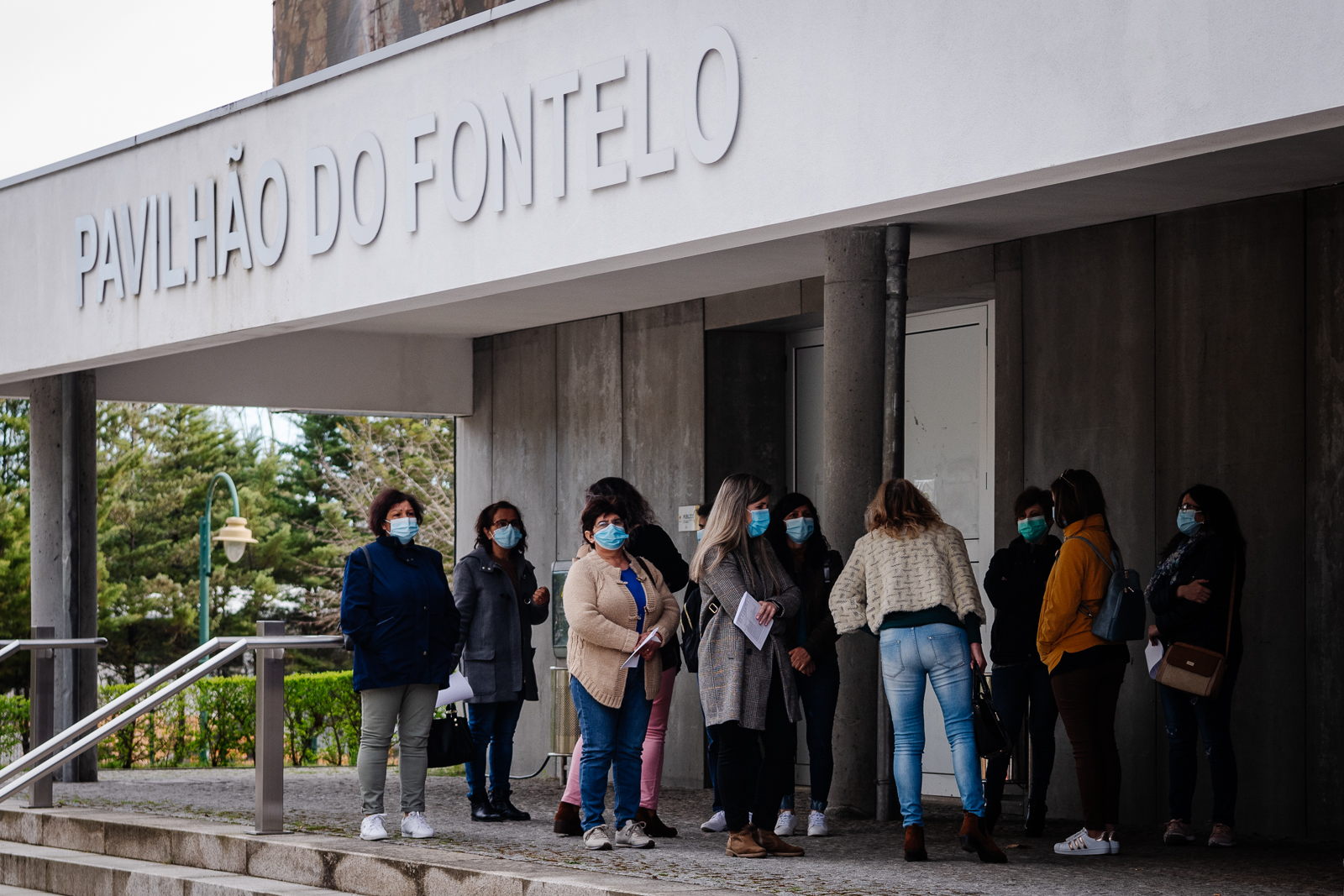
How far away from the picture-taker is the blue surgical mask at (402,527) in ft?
27.7

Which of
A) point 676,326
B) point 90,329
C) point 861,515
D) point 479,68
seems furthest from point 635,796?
point 90,329

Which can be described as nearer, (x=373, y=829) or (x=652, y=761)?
(x=373, y=829)

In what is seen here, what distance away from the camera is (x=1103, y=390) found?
999 cm

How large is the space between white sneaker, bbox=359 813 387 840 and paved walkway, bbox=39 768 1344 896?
208mm

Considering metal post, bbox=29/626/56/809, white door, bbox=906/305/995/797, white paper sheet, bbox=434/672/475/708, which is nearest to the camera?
white paper sheet, bbox=434/672/475/708

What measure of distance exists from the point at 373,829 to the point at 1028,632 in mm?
3513

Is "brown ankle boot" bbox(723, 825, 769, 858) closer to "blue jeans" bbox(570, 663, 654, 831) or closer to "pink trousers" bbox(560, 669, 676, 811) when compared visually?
"blue jeans" bbox(570, 663, 654, 831)

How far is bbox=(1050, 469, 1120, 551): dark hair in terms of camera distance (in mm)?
8148

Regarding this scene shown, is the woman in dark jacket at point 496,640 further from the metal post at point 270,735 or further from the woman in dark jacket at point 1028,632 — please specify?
the woman in dark jacket at point 1028,632

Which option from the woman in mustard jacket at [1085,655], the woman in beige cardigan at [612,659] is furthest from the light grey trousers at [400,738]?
the woman in mustard jacket at [1085,655]

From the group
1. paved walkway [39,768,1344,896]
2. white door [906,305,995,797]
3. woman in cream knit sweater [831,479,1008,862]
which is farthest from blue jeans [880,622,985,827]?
white door [906,305,995,797]

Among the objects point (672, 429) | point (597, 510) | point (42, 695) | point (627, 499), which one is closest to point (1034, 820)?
point (627, 499)

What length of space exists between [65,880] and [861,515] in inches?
184

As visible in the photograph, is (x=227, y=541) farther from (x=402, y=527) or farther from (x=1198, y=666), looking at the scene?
(x=1198, y=666)
